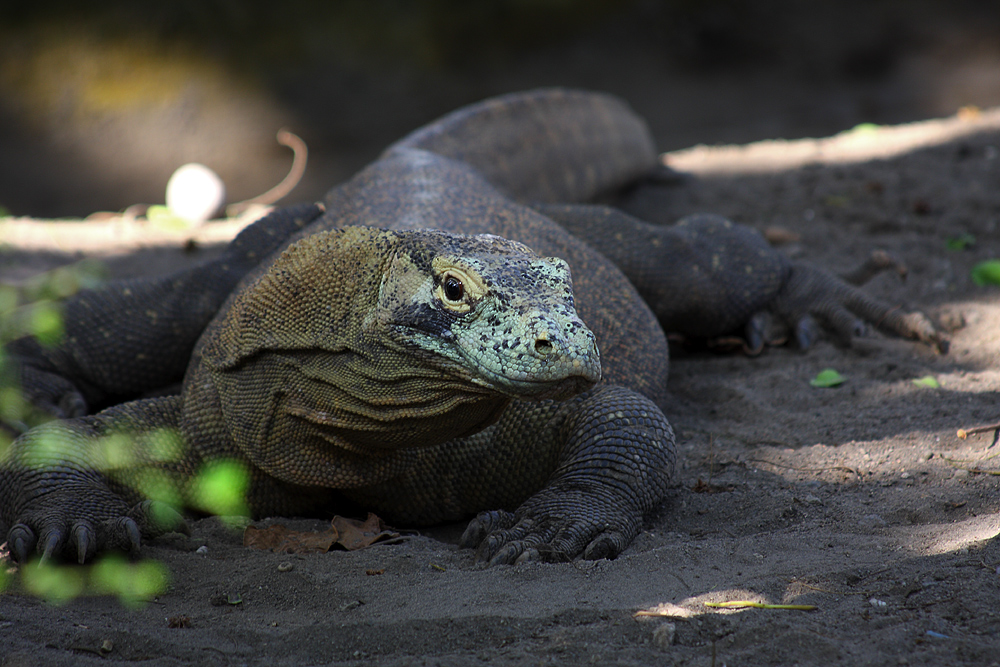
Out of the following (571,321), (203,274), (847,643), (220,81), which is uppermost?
(220,81)

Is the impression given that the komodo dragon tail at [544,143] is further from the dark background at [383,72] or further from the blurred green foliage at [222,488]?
the dark background at [383,72]

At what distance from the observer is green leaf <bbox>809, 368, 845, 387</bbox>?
12.4ft

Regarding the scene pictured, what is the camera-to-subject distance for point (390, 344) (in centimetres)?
215

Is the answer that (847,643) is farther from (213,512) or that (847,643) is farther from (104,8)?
(104,8)

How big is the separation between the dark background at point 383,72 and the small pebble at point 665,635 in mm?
7741

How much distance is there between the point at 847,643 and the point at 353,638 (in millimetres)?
1030

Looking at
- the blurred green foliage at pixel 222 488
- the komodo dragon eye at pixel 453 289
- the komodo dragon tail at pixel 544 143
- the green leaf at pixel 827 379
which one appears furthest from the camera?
the komodo dragon tail at pixel 544 143

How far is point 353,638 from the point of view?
1.95m

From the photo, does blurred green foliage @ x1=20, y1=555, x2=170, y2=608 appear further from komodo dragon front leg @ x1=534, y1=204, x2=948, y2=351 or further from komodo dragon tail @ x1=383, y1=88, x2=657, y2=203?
komodo dragon tail @ x1=383, y1=88, x2=657, y2=203

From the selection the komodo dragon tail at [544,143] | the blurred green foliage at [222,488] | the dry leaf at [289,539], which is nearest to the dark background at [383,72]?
the komodo dragon tail at [544,143]

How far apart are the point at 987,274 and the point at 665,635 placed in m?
3.58

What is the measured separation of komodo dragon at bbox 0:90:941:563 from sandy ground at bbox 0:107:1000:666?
0.62 feet

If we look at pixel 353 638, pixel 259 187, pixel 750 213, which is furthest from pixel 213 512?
pixel 259 187

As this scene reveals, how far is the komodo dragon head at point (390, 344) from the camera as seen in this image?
6.29 ft
